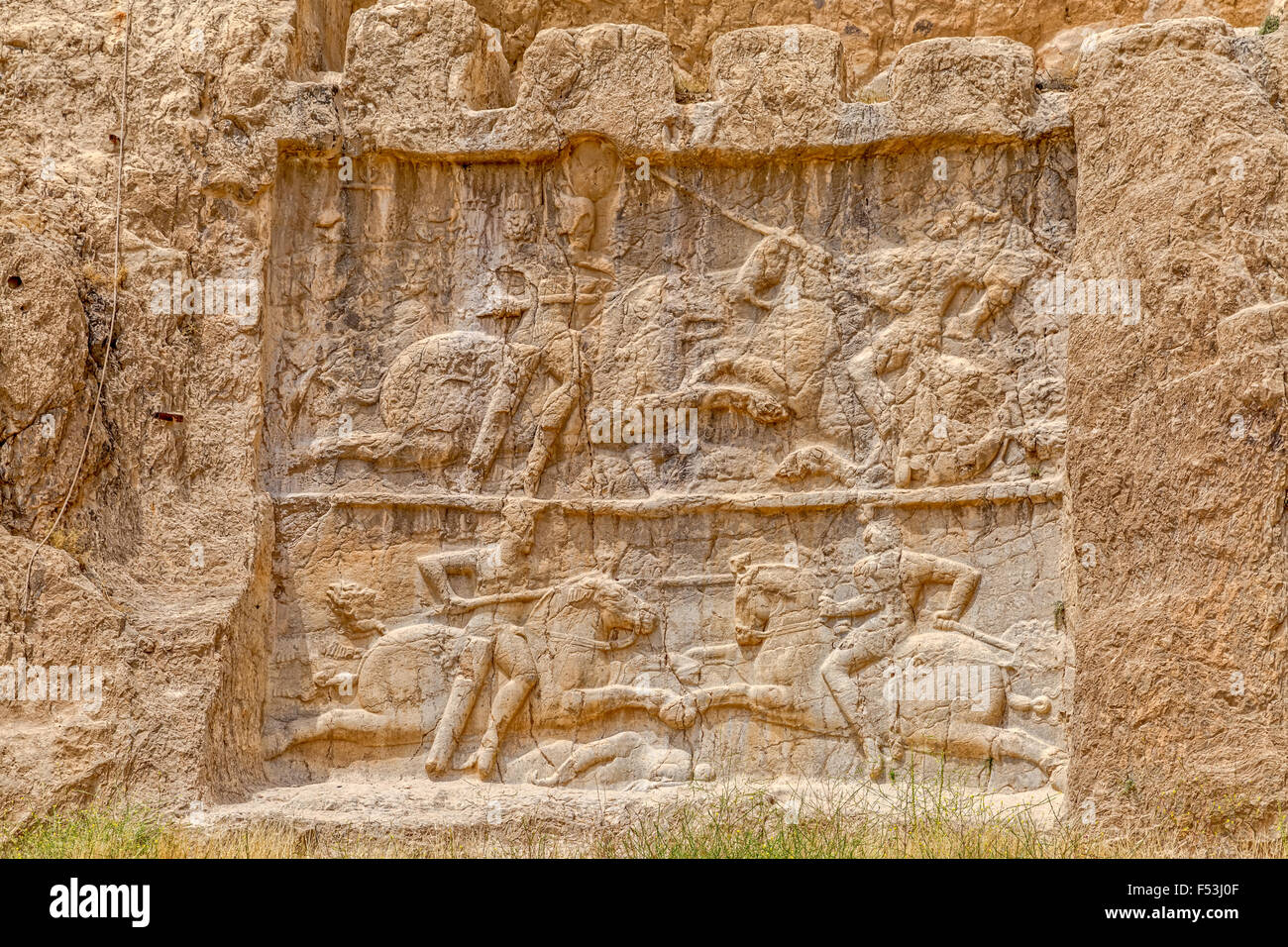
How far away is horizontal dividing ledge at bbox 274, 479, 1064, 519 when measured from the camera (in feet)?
25.9

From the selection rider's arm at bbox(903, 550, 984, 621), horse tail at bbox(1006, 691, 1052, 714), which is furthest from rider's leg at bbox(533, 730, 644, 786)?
horse tail at bbox(1006, 691, 1052, 714)

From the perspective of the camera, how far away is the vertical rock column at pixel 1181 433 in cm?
706

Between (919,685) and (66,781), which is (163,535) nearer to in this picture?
(66,781)

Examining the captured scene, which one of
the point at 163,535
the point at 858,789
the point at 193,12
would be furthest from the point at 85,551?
the point at 858,789

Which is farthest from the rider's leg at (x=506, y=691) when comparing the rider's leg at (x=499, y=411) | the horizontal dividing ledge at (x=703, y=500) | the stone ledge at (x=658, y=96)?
the stone ledge at (x=658, y=96)

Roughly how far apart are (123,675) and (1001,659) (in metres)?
4.02

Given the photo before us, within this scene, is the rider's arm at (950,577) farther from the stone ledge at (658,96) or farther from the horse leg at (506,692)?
the stone ledge at (658,96)

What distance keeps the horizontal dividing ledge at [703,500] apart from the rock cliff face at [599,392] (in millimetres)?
23

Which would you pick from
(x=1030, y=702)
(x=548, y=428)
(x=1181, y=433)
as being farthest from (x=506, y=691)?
(x=1181, y=433)

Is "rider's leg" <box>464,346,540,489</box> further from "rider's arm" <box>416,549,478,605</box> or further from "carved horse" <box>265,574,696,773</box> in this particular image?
"carved horse" <box>265,574,696,773</box>

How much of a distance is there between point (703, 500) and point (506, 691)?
4.29ft

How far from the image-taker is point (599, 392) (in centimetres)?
827

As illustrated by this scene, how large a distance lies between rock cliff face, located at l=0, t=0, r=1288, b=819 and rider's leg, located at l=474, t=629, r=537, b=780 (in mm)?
28

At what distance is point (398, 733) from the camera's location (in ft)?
25.9
